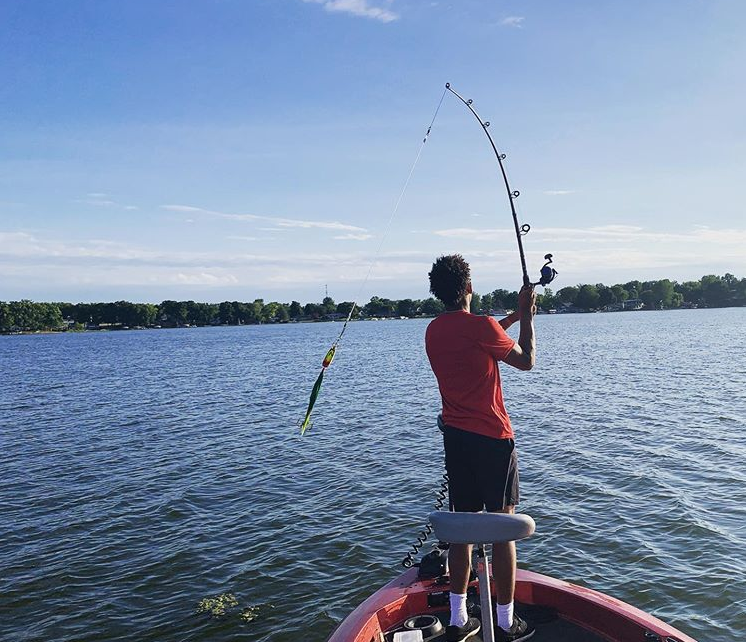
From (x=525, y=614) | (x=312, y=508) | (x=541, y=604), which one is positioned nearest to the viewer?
(x=525, y=614)

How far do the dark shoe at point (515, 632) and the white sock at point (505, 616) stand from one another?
4cm

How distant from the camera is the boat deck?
4938 mm

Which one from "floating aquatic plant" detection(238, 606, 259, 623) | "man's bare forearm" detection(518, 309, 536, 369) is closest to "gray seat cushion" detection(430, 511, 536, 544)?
"man's bare forearm" detection(518, 309, 536, 369)

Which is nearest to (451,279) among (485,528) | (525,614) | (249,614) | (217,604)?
(485,528)

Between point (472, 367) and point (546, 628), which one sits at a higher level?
point (472, 367)

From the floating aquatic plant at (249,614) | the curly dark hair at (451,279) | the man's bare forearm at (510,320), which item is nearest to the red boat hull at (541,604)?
the man's bare forearm at (510,320)

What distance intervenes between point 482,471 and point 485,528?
1.46 metres

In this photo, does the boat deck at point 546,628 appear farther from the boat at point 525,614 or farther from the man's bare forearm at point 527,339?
the man's bare forearm at point 527,339

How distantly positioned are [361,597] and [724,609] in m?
4.39

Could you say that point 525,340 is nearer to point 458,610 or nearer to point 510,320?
point 510,320

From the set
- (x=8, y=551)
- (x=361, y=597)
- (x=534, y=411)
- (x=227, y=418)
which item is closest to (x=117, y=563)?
(x=8, y=551)

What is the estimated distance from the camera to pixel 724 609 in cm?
741

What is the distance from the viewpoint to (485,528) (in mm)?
3033

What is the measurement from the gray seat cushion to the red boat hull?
2.28 m
